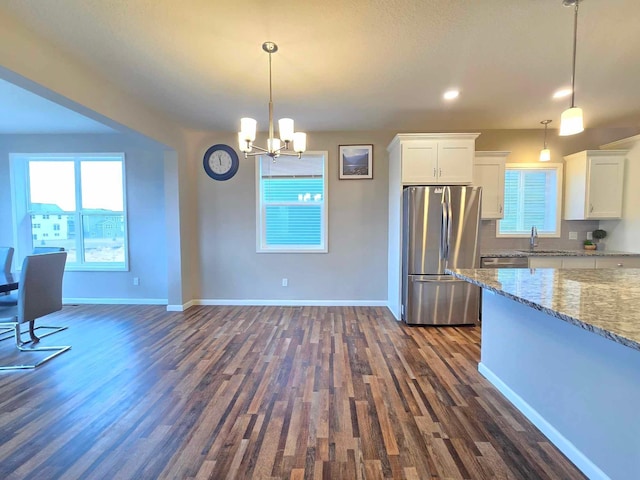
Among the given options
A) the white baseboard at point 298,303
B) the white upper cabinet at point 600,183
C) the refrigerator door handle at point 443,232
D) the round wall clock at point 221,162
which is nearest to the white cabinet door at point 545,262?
the white upper cabinet at point 600,183

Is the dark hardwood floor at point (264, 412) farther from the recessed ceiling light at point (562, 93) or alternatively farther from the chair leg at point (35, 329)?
the recessed ceiling light at point (562, 93)

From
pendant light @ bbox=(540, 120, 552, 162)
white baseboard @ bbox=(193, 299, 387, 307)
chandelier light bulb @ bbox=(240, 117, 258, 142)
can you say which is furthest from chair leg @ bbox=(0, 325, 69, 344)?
pendant light @ bbox=(540, 120, 552, 162)

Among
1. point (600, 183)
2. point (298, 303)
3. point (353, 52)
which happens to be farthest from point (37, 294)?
point (600, 183)

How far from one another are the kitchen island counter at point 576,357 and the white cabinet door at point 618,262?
1.85 metres

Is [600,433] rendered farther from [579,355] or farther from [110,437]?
[110,437]

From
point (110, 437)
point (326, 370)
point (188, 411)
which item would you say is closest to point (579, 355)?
point (326, 370)

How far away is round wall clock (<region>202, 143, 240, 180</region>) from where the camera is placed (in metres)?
4.16

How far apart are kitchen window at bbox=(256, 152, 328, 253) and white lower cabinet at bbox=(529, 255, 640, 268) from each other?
2.80m

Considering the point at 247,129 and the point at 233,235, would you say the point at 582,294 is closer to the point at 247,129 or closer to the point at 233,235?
the point at 247,129

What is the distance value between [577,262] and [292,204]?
3.87m

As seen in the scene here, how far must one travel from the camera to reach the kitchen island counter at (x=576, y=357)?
1.16m

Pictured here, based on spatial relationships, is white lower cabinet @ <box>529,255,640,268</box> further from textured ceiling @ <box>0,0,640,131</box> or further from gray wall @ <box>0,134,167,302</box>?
gray wall @ <box>0,134,167,302</box>

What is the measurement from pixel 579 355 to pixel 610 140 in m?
4.35

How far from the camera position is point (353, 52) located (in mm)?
2211
